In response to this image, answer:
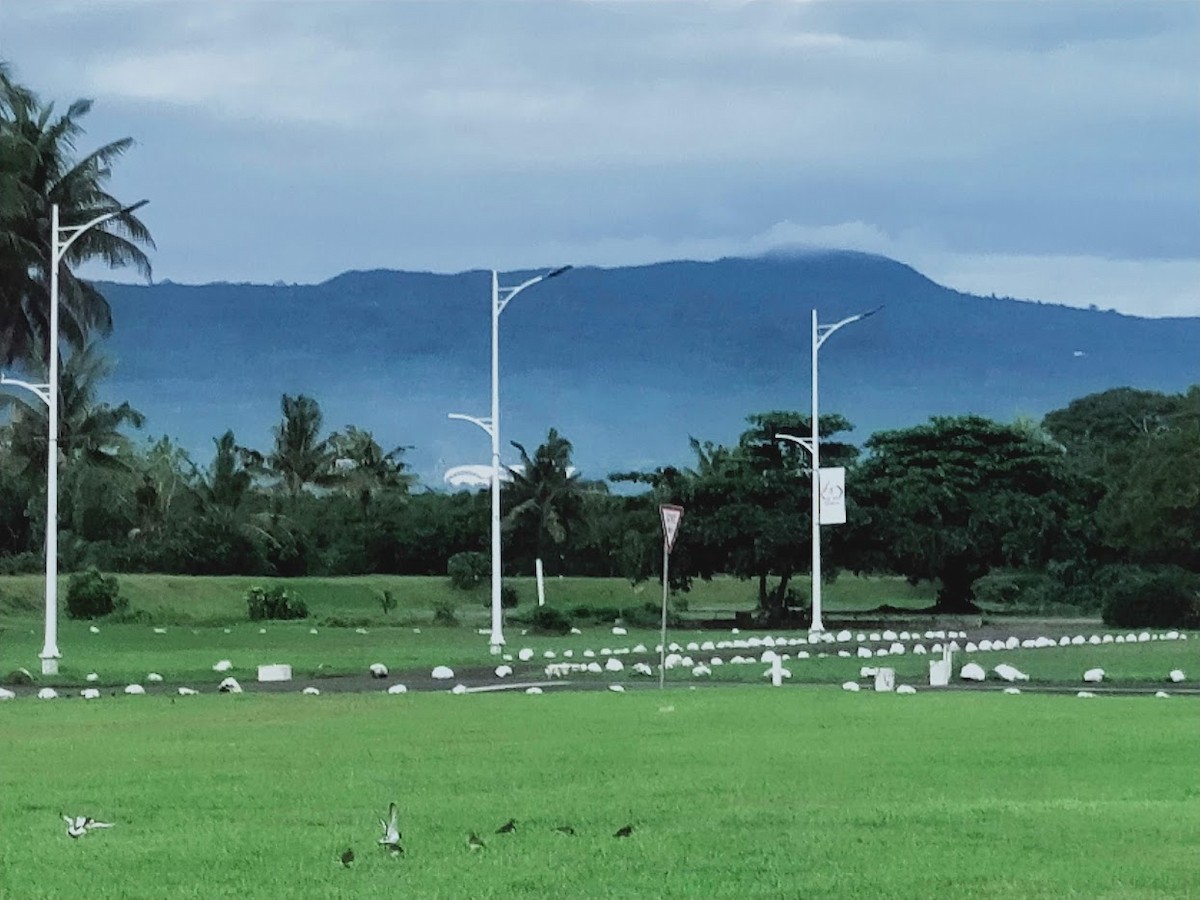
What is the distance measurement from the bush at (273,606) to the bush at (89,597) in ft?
11.5

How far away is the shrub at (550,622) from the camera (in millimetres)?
44594

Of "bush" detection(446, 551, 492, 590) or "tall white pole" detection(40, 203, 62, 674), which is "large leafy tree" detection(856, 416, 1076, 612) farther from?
"tall white pole" detection(40, 203, 62, 674)

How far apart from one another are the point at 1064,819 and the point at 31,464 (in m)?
50.8

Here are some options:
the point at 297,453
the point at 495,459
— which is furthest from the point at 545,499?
the point at 495,459

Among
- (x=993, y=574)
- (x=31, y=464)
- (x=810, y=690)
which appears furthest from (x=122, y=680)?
(x=993, y=574)

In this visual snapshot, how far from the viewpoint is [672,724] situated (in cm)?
1697

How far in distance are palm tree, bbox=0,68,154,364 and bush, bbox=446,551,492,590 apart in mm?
17825

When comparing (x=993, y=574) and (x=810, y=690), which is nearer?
(x=810, y=690)

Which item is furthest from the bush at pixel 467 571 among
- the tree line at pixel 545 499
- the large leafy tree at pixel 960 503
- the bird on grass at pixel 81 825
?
the bird on grass at pixel 81 825

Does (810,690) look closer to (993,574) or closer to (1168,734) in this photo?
(1168,734)

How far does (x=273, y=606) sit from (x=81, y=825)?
1625 inches

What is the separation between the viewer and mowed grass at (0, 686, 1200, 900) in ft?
28.1

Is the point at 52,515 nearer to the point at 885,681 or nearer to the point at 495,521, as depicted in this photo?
the point at 495,521

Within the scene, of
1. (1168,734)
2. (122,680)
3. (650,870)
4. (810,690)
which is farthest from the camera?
(122,680)
